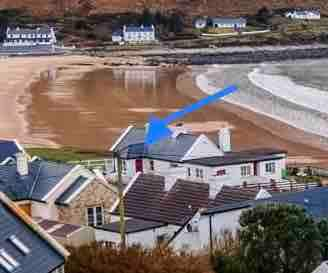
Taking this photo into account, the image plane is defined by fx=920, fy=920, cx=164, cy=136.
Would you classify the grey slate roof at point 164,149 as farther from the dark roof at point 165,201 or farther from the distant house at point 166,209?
the dark roof at point 165,201

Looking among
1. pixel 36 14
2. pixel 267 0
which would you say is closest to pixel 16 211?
pixel 36 14

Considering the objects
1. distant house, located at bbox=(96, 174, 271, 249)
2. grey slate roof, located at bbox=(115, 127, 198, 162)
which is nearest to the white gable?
grey slate roof, located at bbox=(115, 127, 198, 162)

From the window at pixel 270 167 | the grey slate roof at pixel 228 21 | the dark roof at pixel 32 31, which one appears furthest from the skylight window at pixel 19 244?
the grey slate roof at pixel 228 21

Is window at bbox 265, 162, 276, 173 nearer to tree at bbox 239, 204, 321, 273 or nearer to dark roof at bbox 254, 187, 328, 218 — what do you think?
dark roof at bbox 254, 187, 328, 218

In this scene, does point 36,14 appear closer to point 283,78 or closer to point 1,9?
point 1,9

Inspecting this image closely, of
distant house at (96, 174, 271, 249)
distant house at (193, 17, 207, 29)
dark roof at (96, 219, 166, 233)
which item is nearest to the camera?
dark roof at (96, 219, 166, 233)

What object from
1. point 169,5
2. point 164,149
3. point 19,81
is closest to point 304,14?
point 169,5

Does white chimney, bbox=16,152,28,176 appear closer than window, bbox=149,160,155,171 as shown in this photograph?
Yes
